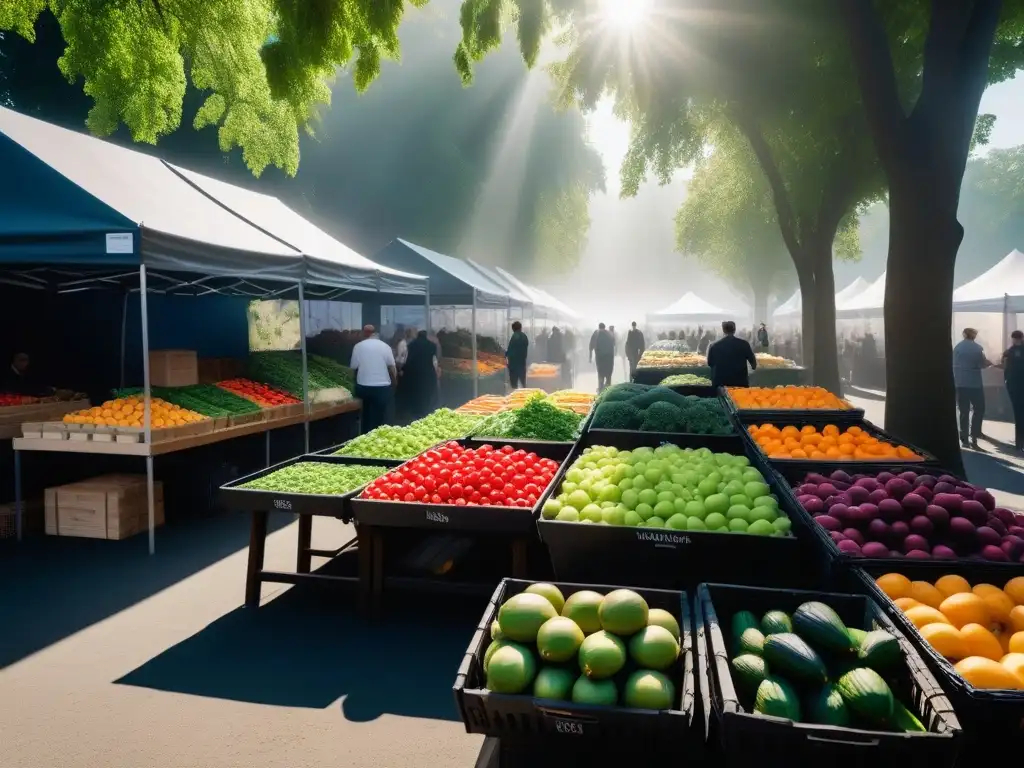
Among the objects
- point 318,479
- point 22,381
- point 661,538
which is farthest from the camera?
point 22,381

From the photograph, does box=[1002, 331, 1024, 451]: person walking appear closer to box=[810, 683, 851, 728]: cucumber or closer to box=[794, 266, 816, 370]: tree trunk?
box=[794, 266, 816, 370]: tree trunk

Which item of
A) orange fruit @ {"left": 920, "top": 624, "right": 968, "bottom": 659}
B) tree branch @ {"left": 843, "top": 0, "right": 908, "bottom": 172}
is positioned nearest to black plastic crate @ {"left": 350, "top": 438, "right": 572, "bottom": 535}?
orange fruit @ {"left": 920, "top": 624, "right": 968, "bottom": 659}

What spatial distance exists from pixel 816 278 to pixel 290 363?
1278 centimetres

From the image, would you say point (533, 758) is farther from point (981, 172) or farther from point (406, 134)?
point (981, 172)

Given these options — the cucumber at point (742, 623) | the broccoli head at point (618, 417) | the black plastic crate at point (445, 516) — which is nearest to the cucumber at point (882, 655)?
the cucumber at point (742, 623)

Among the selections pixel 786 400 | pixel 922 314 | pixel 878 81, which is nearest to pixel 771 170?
pixel 878 81

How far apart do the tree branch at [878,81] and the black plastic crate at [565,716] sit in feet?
23.2

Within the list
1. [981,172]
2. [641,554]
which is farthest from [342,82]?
[981,172]

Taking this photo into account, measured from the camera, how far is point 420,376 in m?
13.5

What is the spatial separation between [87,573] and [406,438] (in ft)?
9.58

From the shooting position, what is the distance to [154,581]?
19.8ft

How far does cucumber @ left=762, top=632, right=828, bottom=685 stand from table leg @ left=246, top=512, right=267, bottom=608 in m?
4.10

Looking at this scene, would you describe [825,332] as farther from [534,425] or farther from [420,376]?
[534,425]

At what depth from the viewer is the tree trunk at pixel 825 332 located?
17312 millimetres
